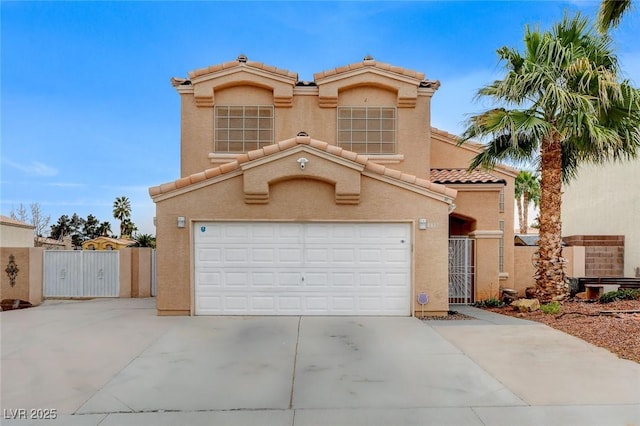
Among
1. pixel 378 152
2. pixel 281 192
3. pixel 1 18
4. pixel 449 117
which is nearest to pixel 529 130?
pixel 378 152

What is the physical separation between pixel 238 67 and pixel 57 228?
47992 millimetres

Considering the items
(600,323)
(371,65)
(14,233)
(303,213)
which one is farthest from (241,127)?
(14,233)

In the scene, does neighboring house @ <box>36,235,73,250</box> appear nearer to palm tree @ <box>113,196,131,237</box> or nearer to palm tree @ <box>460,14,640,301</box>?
palm tree @ <box>113,196,131,237</box>

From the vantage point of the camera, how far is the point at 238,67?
1465 cm

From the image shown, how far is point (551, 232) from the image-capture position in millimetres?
12422

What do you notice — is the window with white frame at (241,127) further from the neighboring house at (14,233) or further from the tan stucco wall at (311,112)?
the neighboring house at (14,233)

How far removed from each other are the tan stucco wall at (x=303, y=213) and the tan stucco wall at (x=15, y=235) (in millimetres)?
15749

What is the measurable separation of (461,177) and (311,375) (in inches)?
420

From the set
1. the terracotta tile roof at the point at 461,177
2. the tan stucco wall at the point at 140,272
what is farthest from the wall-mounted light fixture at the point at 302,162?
the tan stucco wall at the point at 140,272

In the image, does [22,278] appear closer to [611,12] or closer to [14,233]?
[14,233]

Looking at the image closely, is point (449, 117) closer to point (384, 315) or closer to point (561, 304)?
point (561, 304)

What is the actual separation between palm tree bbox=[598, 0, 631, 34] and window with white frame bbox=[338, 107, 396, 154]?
6583 mm

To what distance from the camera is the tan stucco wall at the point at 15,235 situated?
21.5 metres

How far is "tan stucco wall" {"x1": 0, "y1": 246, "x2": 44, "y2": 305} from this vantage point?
1355cm
